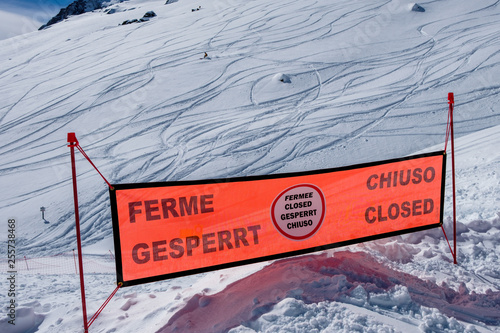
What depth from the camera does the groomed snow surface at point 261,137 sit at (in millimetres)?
3408

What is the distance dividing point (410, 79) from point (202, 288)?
507 inches

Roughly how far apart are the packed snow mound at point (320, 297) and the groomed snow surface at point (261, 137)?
0.7 inches

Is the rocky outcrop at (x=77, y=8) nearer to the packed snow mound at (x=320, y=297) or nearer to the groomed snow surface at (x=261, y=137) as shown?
the groomed snow surface at (x=261, y=137)

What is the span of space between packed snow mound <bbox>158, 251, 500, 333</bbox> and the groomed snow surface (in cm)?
2

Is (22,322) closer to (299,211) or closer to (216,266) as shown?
(216,266)

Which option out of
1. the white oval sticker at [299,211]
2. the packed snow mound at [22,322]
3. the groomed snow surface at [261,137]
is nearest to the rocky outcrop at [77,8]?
the groomed snow surface at [261,137]

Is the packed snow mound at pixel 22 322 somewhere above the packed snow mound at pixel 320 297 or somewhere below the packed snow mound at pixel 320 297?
below

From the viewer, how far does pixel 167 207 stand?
3.33 metres

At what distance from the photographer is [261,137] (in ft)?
35.7

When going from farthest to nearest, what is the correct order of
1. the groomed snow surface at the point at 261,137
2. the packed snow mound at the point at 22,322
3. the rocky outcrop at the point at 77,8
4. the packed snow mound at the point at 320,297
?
the rocky outcrop at the point at 77,8 < the packed snow mound at the point at 22,322 < the groomed snow surface at the point at 261,137 < the packed snow mound at the point at 320,297

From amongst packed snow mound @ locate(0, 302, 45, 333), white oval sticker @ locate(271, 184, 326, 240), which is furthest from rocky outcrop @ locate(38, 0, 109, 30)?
white oval sticker @ locate(271, 184, 326, 240)

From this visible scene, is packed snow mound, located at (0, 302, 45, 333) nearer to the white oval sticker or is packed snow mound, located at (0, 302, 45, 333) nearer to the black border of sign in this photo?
the black border of sign

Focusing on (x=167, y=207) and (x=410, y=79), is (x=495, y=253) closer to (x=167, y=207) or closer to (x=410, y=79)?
(x=167, y=207)

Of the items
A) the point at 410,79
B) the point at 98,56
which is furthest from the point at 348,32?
the point at 98,56
